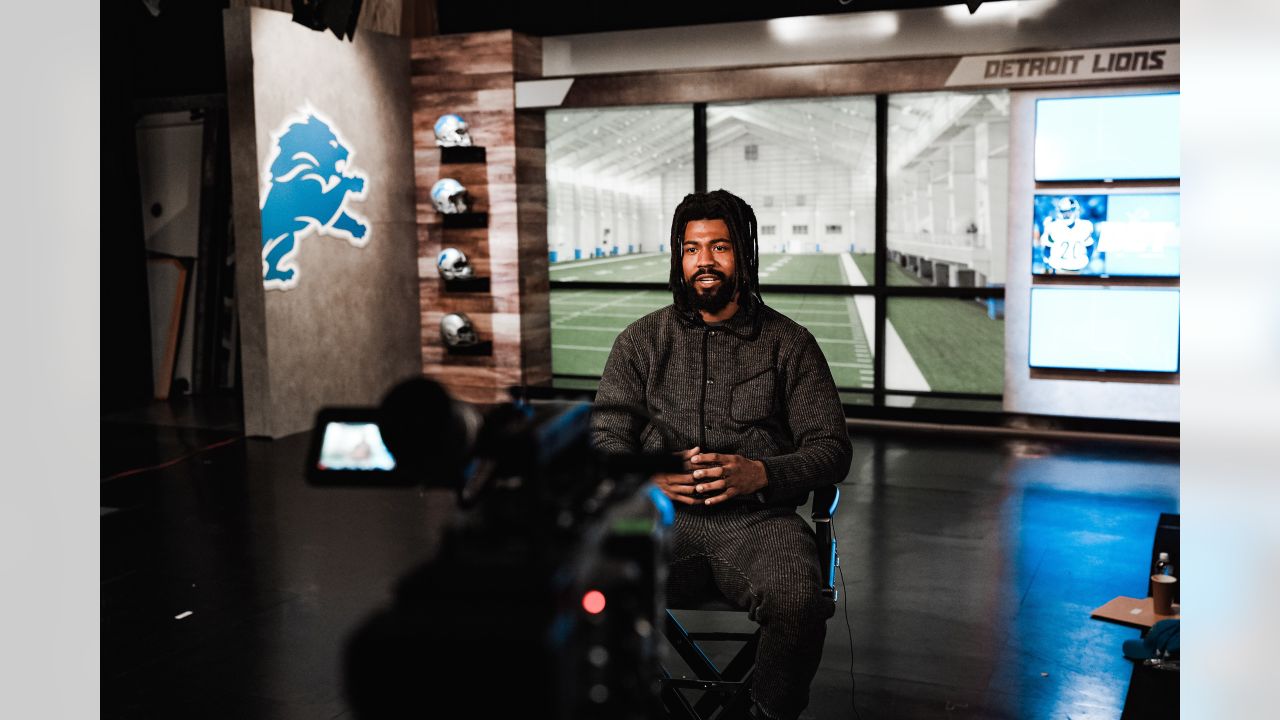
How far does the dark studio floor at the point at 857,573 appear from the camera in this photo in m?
3.28

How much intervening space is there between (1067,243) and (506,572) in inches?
271

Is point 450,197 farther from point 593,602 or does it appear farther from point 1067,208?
point 593,602

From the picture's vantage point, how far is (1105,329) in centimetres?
689

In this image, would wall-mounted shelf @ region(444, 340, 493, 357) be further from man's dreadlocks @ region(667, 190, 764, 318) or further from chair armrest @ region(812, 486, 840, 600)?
chair armrest @ region(812, 486, 840, 600)

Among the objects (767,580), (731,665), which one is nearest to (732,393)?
(767,580)

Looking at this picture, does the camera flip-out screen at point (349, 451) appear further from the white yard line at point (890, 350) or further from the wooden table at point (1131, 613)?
the white yard line at point (890, 350)

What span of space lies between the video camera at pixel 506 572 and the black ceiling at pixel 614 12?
6910 mm

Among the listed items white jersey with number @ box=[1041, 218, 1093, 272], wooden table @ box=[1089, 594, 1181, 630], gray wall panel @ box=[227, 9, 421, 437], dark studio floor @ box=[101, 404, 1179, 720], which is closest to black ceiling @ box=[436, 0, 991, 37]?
gray wall panel @ box=[227, 9, 421, 437]

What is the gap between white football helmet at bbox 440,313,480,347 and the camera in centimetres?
814

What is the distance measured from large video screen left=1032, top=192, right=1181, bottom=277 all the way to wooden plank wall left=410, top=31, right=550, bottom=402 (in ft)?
11.6

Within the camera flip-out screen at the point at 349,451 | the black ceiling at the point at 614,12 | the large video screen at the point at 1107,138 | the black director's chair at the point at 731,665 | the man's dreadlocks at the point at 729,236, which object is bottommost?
the black director's chair at the point at 731,665

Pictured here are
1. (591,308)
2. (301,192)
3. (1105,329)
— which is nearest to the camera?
(1105,329)

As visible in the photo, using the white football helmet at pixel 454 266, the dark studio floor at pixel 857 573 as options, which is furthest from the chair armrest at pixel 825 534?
the white football helmet at pixel 454 266
